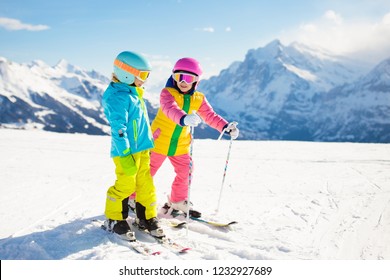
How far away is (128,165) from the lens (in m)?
4.02

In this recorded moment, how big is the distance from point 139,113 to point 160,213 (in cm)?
184

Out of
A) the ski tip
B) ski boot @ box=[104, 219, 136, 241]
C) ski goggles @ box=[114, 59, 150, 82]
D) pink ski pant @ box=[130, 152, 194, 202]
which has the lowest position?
the ski tip

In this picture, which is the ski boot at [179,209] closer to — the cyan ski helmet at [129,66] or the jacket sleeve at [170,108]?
the jacket sleeve at [170,108]

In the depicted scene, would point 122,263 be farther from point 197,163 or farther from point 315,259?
point 197,163

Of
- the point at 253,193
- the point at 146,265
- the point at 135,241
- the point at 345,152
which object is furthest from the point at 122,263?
the point at 345,152

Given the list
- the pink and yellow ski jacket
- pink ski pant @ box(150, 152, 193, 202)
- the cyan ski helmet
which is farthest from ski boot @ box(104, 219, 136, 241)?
the cyan ski helmet

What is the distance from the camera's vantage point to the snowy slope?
3.96 meters

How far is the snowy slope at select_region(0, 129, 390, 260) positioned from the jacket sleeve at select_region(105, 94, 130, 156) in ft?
3.75

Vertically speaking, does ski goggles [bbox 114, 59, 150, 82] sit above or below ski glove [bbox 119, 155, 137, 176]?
above

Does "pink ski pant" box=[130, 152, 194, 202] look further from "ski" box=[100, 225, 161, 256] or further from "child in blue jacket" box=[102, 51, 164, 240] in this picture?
"ski" box=[100, 225, 161, 256]

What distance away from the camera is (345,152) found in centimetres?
1167

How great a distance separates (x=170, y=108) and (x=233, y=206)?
228 centimetres

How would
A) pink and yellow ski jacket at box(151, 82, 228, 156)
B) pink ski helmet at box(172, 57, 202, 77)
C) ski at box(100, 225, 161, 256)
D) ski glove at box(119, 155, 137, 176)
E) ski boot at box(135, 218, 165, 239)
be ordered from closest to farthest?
ski at box(100, 225, 161, 256) < ski glove at box(119, 155, 137, 176) < ski boot at box(135, 218, 165, 239) < pink ski helmet at box(172, 57, 202, 77) < pink and yellow ski jacket at box(151, 82, 228, 156)

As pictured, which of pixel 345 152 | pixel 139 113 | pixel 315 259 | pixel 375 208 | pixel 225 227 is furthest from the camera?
pixel 345 152
